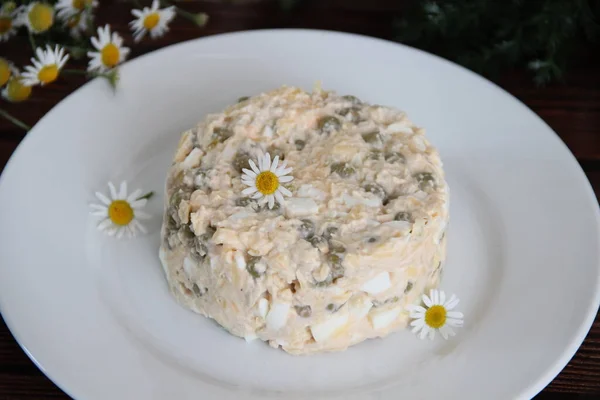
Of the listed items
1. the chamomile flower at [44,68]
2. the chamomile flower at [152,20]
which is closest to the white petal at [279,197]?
the chamomile flower at [44,68]

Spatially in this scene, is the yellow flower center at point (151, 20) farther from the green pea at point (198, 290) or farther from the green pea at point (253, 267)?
the green pea at point (253, 267)

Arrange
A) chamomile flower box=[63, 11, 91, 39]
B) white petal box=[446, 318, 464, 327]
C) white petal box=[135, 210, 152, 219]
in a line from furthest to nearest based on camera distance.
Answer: chamomile flower box=[63, 11, 91, 39] → white petal box=[135, 210, 152, 219] → white petal box=[446, 318, 464, 327]

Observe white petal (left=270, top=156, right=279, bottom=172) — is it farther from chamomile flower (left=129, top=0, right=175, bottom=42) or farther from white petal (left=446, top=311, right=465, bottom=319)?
chamomile flower (left=129, top=0, right=175, bottom=42)

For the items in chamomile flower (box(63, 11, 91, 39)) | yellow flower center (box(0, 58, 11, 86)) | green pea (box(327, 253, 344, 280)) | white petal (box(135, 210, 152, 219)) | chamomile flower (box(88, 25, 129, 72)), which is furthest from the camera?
chamomile flower (box(63, 11, 91, 39))

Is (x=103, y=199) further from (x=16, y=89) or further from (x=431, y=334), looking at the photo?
(x=431, y=334)

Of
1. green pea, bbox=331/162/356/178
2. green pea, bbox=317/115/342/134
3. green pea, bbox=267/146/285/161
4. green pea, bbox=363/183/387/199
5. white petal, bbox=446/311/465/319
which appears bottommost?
white petal, bbox=446/311/465/319

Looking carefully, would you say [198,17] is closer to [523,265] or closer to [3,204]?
[3,204]

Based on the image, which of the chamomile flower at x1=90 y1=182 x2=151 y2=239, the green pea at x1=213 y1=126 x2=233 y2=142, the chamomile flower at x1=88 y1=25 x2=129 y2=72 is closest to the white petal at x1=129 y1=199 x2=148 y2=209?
the chamomile flower at x1=90 y1=182 x2=151 y2=239

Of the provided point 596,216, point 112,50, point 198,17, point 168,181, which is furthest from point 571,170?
point 112,50
